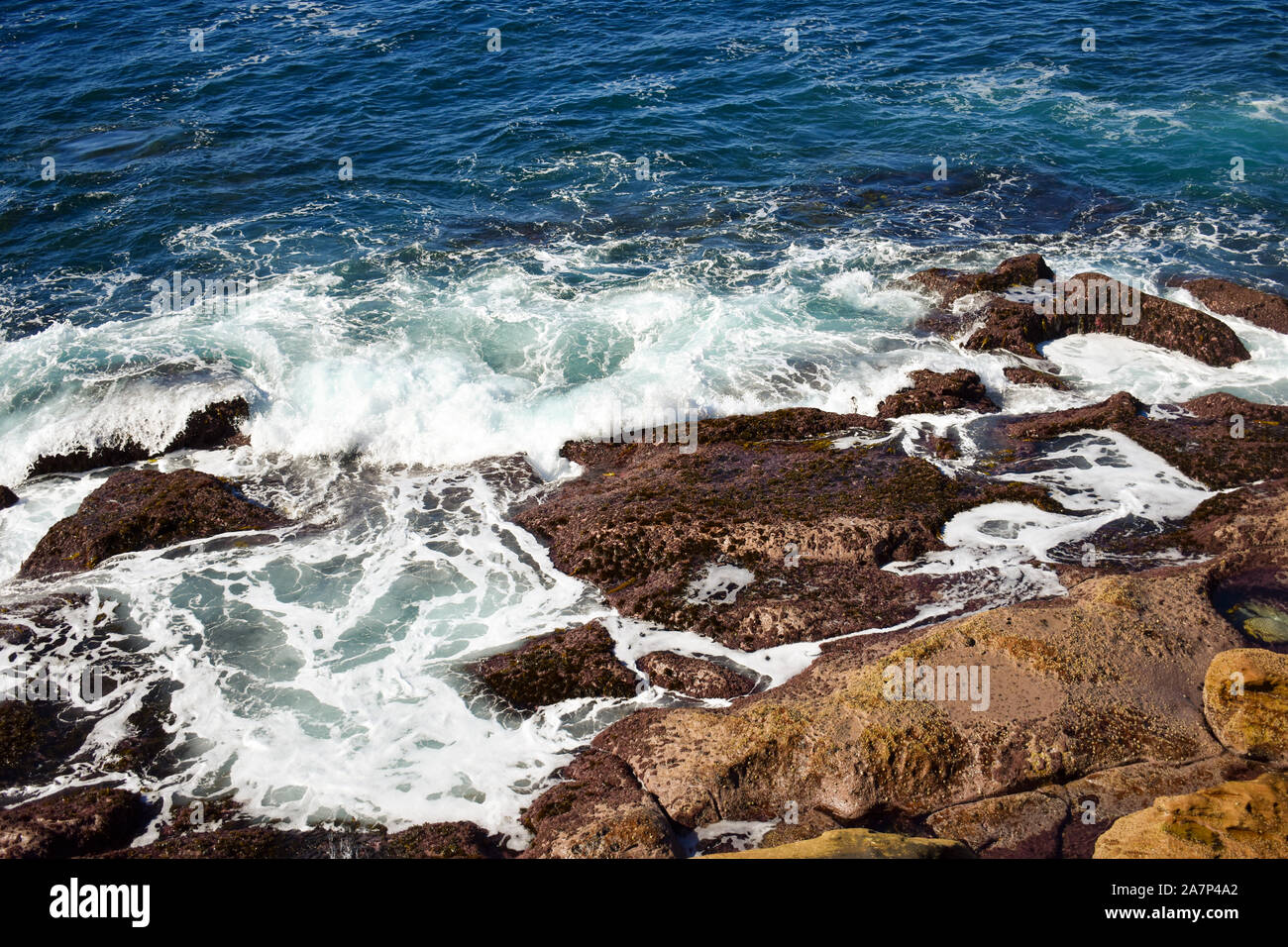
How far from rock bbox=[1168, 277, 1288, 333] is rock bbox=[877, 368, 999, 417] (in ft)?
27.2

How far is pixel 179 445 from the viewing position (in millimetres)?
20578

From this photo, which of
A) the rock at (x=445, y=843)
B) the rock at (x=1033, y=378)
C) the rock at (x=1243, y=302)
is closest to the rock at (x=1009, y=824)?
the rock at (x=445, y=843)

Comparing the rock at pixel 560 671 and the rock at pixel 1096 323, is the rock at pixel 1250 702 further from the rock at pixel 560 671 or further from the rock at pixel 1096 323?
the rock at pixel 1096 323

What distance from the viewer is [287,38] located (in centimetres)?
4344

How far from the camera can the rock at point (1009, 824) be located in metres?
10.4

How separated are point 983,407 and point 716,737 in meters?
11.6

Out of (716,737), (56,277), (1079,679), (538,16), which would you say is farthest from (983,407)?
(538,16)

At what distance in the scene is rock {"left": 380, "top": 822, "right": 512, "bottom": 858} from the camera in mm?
10812

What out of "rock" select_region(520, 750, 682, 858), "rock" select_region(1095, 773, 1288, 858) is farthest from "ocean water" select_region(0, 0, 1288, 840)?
"rock" select_region(1095, 773, 1288, 858)

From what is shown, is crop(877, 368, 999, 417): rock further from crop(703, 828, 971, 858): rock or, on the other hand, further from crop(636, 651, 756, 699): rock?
crop(703, 828, 971, 858): rock

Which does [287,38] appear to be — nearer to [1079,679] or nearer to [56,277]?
[56,277]

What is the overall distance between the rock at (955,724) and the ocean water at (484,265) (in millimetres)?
1459
